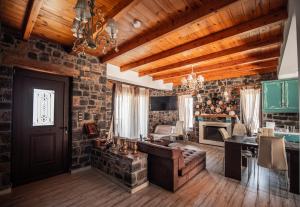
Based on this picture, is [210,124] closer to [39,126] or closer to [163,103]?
[163,103]

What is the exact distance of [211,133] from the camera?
19.8 ft

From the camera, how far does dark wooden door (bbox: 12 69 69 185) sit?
277cm

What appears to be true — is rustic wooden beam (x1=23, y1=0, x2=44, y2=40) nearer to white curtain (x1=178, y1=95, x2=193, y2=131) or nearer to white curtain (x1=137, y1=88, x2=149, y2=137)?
white curtain (x1=137, y1=88, x2=149, y2=137)

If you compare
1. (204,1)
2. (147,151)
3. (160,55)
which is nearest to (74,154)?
(147,151)

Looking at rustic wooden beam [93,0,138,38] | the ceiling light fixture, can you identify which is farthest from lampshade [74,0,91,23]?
the ceiling light fixture

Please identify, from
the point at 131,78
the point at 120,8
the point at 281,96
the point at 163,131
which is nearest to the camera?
the point at 120,8

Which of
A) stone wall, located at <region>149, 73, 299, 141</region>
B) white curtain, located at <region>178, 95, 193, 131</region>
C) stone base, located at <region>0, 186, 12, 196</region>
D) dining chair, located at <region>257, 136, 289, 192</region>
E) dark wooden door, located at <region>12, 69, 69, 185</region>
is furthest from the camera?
white curtain, located at <region>178, 95, 193, 131</region>

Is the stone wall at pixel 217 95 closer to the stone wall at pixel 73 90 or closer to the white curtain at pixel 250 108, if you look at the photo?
the white curtain at pixel 250 108

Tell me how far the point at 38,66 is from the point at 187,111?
5.64 m

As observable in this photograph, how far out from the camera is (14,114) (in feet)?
8.94

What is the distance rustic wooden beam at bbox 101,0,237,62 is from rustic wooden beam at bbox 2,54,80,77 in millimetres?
1264

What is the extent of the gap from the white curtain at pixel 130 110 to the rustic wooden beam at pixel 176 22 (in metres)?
2.35

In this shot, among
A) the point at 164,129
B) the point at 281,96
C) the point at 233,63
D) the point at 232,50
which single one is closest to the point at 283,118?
the point at 281,96

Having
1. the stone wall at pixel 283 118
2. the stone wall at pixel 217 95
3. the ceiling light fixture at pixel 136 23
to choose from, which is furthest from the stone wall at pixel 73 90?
the stone wall at pixel 283 118
